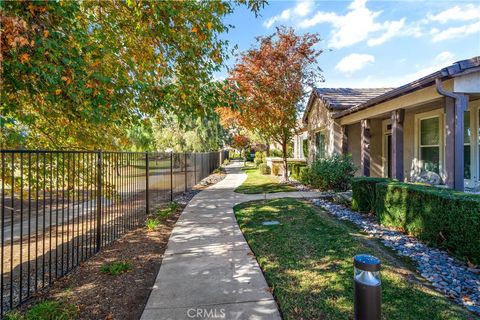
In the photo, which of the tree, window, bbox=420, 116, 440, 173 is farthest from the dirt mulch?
window, bbox=420, 116, 440, 173

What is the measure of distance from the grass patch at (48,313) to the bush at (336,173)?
9.17m

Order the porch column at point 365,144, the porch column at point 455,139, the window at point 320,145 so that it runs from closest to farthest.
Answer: the porch column at point 455,139, the porch column at point 365,144, the window at point 320,145

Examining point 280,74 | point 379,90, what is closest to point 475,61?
point 280,74

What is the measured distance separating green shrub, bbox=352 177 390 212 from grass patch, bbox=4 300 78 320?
6.85 m

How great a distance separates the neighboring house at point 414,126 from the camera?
19.5 ft

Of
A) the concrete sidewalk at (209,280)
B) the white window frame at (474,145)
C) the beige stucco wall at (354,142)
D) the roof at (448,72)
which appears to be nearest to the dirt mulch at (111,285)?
the concrete sidewalk at (209,280)

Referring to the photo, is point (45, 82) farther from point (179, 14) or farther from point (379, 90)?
point (379, 90)

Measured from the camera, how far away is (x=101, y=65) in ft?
14.6

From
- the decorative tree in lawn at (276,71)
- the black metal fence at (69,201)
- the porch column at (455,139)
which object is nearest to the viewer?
the black metal fence at (69,201)

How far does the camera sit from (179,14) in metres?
5.33

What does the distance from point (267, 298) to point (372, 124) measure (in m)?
11.0

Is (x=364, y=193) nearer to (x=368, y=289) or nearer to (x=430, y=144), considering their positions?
(x=430, y=144)

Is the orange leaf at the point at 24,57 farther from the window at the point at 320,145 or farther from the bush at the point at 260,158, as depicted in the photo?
the bush at the point at 260,158

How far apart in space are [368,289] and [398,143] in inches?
299
